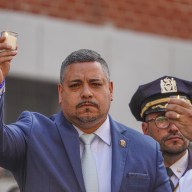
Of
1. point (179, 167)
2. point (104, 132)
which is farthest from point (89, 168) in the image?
point (179, 167)

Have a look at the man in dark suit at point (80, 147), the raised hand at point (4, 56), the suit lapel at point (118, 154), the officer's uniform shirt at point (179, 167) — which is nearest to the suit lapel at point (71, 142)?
the man in dark suit at point (80, 147)

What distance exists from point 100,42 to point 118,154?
168 inches

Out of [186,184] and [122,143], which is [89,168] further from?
[186,184]

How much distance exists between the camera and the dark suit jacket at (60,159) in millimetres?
4918

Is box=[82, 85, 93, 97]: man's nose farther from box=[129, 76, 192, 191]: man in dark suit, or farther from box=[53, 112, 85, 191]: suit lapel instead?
box=[129, 76, 192, 191]: man in dark suit

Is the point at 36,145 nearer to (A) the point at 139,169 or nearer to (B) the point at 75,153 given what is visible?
(B) the point at 75,153

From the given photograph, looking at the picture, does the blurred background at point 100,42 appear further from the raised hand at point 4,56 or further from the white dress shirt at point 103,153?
the raised hand at point 4,56

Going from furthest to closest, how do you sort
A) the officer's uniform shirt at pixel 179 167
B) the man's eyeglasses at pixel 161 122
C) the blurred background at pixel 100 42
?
the blurred background at pixel 100 42
the man's eyeglasses at pixel 161 122
the officer's uniform shirt at pixel 179 167

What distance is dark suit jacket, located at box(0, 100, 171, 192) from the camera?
4918 millimetres

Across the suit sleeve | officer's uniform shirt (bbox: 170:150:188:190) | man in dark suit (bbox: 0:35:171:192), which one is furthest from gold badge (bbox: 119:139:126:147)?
officer's uniform shirt (bbox: 170:150:188:190)

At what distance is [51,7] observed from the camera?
9.08 m

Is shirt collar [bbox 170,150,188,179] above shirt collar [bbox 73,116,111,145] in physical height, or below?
below

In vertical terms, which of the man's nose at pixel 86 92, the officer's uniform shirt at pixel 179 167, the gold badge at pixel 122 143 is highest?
the man's nose at pixel 86 92

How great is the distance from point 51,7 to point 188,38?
1.53 meters
